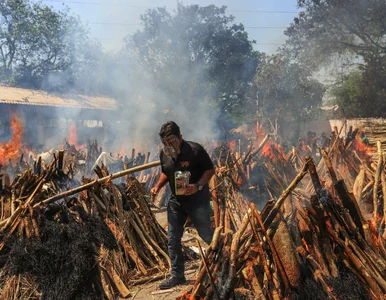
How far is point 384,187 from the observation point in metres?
5.30

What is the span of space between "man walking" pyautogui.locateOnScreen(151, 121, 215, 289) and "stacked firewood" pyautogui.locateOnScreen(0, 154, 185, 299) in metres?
0.52

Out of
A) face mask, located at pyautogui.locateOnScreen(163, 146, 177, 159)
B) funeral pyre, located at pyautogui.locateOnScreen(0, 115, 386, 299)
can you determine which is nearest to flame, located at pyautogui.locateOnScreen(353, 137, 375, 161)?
funeral pyre, located at pyautogui.locateOnScreen(0, 115, 386, 299)

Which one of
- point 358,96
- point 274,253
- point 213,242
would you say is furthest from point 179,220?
point 358,96

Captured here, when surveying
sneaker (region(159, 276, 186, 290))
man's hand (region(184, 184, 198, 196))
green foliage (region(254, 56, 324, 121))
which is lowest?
sneaker (region(159, 276, 186, 290))

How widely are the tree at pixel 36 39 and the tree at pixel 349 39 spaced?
16.3 metres

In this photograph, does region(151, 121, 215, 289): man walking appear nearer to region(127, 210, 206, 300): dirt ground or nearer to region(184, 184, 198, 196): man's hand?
region(184, 184, 198, 196): man's hand

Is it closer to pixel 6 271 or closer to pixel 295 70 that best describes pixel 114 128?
pixel 295 70

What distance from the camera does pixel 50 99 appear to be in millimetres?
22219

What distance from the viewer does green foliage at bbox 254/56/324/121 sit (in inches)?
872

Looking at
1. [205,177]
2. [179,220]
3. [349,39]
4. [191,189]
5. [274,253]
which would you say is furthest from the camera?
[349,39]

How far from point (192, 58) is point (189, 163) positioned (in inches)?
830

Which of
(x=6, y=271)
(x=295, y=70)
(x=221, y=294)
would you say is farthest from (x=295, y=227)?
(x=295, y=70)

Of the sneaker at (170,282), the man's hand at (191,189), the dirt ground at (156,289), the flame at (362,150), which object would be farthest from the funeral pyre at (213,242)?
the flame at (362,150)

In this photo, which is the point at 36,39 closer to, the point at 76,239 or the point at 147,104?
the point at 147,104
